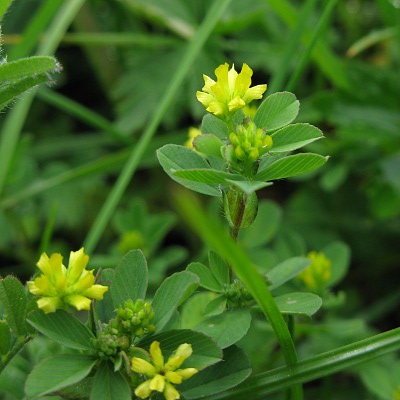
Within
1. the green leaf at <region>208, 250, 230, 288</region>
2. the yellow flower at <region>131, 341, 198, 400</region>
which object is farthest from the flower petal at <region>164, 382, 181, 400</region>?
the green leaf at <region>208, 250, 230, 288</region>

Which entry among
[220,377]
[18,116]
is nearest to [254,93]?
[220,377]

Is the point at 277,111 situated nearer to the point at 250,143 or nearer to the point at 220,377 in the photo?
the point at 250,143

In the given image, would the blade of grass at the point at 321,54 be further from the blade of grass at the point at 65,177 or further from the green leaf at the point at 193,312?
the green leaf at the point at 193,312

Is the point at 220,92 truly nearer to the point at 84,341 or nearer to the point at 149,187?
the point at 84,341

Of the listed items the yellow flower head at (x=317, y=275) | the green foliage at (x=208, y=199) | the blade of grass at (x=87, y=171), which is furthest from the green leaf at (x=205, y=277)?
the blade of grass at (x=87, y=171)

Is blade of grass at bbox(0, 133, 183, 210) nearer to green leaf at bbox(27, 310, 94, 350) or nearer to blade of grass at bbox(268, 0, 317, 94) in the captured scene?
blade of grass at bbox(268, 0, 317, 94)
